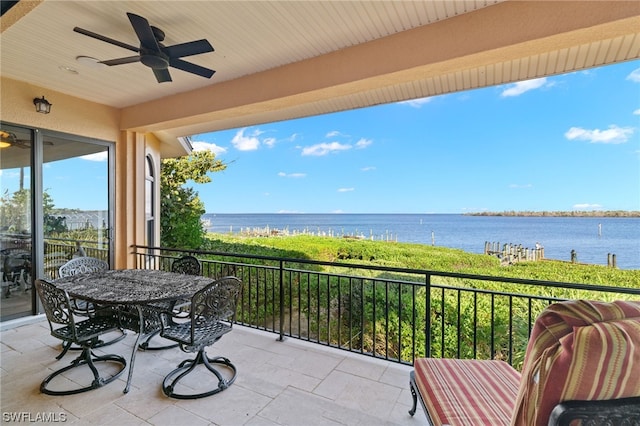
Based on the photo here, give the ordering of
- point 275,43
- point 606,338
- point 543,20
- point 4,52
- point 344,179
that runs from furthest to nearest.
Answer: point 344,179, point 4,52, point 275,43, point 543,20, point 606,338

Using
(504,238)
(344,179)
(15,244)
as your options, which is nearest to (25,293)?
(15,244)

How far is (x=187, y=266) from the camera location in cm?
340

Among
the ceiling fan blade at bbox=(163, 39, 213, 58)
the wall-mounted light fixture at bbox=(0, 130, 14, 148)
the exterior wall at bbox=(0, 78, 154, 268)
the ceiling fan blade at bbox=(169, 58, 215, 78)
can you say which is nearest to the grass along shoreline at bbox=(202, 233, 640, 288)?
the exterior wall at bbox=(0, 78, 154, 268)

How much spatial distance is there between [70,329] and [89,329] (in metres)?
0.16

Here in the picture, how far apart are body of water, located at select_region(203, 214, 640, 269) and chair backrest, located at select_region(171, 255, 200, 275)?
282 inches

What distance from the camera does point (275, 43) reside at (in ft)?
8.49

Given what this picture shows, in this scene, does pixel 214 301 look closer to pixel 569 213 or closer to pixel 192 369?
pixel 192 369

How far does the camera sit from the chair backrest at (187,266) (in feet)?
11.0

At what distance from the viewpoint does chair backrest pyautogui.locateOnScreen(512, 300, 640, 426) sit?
80 cm

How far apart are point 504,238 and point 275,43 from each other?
20.4 m

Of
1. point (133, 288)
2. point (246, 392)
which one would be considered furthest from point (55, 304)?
point (246, 392)

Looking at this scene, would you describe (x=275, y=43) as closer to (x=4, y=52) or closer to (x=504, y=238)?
(x=4, y=52)

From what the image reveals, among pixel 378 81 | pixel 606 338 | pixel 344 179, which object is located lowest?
pixel 606 338

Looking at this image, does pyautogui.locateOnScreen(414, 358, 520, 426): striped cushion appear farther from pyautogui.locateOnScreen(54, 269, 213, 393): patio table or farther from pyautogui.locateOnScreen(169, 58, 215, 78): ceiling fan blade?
pyautogui.locateOnScreen(169, 58, 215, 78): ceiling fan blade
